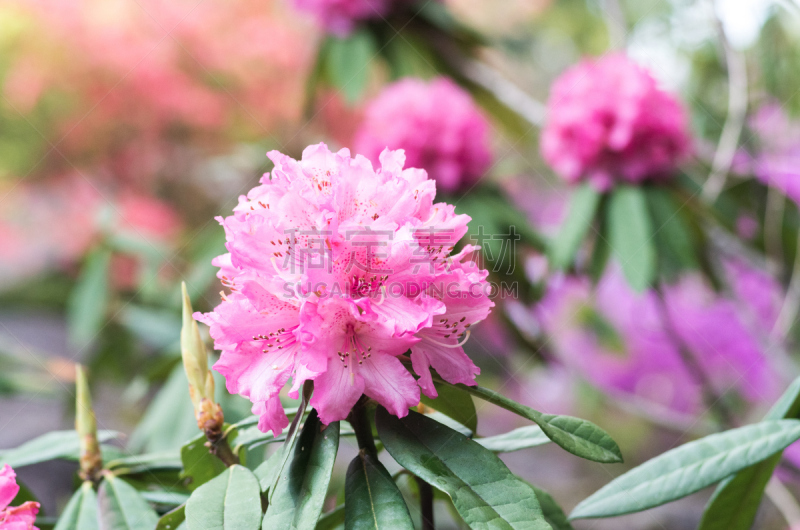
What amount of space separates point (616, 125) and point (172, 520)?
43.0 inches

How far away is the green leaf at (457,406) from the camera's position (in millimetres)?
500

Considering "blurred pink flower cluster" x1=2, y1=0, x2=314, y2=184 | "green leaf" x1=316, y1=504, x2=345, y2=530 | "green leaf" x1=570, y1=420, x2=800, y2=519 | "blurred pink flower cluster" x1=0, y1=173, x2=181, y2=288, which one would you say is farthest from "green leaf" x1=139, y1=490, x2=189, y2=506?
"blurred pink flower cluster" x1=0, y1=173, x2=181, y2=288

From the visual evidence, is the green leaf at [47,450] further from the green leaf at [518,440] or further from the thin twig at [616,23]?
the thin twig at [616,23]

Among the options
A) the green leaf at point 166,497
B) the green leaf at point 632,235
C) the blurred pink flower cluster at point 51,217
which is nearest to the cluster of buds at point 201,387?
the green leaf at point 166,497

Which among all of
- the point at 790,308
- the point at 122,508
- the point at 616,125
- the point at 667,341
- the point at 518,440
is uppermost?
the point at 616,125

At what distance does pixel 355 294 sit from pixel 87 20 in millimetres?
2501

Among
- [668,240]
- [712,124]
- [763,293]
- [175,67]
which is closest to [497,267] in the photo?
[668,240]

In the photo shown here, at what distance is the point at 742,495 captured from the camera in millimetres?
567

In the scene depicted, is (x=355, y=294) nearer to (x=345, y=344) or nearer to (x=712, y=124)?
(x=345, y=344)

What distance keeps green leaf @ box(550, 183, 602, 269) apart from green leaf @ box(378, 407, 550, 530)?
0.80m

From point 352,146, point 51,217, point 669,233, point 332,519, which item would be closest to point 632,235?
point 669,233

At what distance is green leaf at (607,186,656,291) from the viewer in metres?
1.07

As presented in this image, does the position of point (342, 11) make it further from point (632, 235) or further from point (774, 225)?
point (774, 225)

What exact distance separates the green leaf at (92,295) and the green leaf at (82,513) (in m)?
0.94
